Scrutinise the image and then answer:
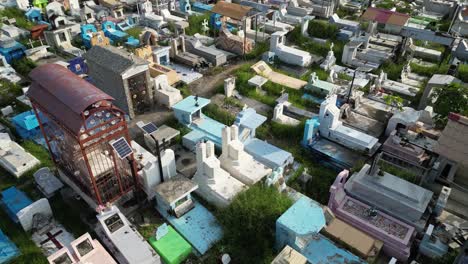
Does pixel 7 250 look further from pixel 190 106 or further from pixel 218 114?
pixel 218 114

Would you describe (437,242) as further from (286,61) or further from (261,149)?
(286,61)

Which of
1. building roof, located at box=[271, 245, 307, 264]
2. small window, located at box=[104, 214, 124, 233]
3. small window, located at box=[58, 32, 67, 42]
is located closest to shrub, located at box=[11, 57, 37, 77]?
small window, located at box=[58, 32, 67, 42]

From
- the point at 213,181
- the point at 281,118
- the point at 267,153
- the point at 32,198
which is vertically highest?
the point at 213,181

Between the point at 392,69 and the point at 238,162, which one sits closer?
the point at 238,162

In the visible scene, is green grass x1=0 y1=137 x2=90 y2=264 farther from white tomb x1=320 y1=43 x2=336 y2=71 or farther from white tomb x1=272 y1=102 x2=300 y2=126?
white tomb x1=320 y1=43 x2=336 y2=71

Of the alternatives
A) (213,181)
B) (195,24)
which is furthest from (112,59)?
(195,24)

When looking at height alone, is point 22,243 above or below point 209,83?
below
